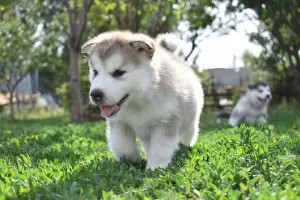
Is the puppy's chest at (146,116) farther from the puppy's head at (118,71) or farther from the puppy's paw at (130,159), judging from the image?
the puppy's paw at (130,159)

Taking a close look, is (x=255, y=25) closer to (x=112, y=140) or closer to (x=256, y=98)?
(x=256, y=98)

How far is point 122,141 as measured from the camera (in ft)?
14.2

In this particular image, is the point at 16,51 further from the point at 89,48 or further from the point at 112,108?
the point at 112,108

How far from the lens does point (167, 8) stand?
14.9 metres

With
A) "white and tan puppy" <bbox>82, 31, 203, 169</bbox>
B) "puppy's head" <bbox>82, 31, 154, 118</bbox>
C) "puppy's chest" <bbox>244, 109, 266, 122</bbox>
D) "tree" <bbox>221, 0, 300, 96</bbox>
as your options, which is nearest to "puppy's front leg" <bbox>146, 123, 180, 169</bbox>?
"white and tan puppy" <bbox>82, 31, 203, 169</bbox>

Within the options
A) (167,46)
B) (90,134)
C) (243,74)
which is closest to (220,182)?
(167,46)

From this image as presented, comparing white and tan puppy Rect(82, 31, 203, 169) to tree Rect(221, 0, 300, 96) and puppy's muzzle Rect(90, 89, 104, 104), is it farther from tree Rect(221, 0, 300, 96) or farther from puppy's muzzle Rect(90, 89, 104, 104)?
tree Rect(221, 0, 300, 96)

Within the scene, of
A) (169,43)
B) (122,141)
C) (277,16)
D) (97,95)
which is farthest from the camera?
(277,16)

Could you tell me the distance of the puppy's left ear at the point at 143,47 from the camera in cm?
394

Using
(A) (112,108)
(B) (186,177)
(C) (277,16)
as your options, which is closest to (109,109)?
(A) (112,108)

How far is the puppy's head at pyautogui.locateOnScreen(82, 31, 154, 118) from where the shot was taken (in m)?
3.74

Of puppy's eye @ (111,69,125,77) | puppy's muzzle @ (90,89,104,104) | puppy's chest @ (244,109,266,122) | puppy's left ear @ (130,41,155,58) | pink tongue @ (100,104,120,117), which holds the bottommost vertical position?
puppy's chest @ (244,109,266,122)

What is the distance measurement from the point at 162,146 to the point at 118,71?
775mm

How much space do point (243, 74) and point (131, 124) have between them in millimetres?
54987
